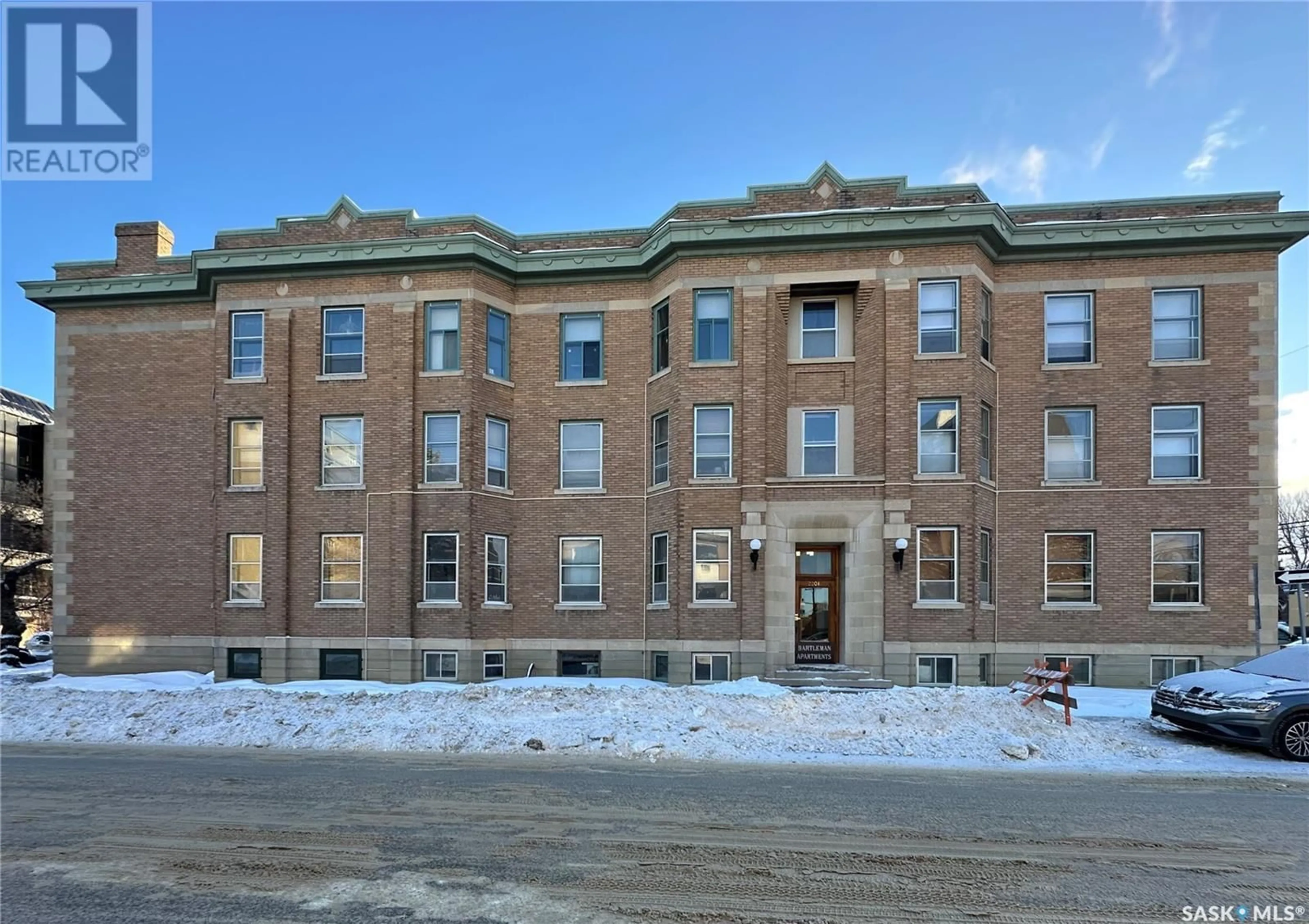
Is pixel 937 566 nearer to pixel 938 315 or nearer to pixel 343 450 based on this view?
pixel 938 315

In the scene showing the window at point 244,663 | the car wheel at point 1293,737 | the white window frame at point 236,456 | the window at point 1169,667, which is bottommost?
the window at point 244,663

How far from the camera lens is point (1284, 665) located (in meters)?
12.4

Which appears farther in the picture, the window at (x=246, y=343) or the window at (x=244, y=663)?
the window at (x=246, y=343)

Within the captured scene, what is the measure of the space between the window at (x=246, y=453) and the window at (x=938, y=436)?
1626cm

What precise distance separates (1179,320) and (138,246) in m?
27.1

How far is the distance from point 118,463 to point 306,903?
20.1 meters

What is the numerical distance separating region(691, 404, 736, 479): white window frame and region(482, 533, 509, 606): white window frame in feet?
17.4

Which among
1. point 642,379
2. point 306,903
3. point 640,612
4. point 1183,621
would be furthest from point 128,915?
point 1183,621

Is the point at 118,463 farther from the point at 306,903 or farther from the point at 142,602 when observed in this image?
the point at 306,903

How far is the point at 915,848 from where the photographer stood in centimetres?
705

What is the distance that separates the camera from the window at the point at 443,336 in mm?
19891

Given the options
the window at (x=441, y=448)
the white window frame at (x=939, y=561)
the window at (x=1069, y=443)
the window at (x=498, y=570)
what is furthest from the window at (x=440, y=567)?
the window at (x=1069, y=443)

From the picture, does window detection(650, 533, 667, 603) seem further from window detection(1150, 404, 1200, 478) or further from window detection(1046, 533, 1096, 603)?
window detection(1150, 404, 1200, 478)

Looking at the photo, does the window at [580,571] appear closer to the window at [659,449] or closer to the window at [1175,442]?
the window at [659,449]
